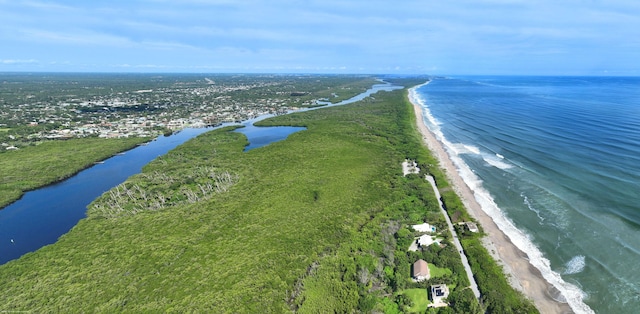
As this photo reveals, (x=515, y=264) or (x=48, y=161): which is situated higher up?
(x=48, y=161)

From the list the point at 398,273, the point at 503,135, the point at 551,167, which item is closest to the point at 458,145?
the point at 503,135

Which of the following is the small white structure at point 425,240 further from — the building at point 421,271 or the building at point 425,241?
the building at point 421,271

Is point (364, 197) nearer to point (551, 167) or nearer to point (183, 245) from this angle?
point (183, 245)

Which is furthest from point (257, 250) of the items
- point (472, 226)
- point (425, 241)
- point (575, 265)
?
point (575, 265)

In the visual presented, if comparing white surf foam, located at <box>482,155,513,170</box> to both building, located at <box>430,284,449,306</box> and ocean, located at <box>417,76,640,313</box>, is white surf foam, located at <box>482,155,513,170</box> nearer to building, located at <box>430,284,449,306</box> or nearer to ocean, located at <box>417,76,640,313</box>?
ocean, located at <box>417,76,640,313</box>

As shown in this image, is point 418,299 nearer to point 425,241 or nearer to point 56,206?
point 425,241

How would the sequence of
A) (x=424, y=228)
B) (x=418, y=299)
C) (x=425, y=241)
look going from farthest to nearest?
(x=424, y=228) < (x=425, y=241) < (x=418, y=299)

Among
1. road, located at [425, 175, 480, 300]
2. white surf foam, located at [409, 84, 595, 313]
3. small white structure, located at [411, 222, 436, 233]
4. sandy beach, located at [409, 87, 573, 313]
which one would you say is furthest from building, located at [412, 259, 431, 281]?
white surf foam, located at [409, 84, 595, 313]
